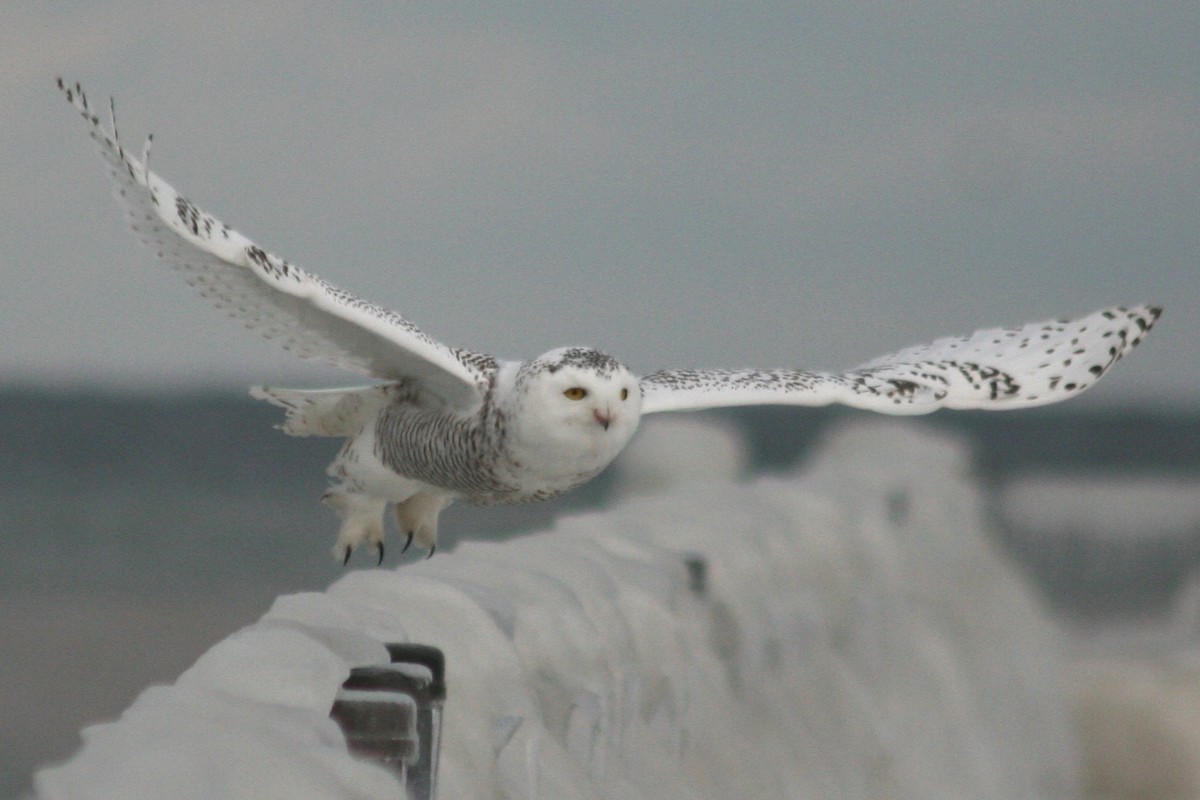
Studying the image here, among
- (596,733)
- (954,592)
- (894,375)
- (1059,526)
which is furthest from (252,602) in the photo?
(596,733)

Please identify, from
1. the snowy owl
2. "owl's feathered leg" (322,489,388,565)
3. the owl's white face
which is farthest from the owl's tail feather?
the owl's white face

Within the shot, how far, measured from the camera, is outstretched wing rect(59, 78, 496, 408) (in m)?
2.43

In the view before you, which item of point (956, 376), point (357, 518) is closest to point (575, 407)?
point (357, 518)

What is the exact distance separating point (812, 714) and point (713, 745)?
93 centimetres

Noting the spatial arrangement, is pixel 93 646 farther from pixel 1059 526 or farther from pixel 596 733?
pixel 596 733

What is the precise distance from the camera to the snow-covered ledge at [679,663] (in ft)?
4.15

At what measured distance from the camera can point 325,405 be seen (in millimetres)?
3348

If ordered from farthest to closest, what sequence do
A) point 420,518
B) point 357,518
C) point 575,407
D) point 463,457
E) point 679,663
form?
point 420,518 → point 357,518 → point 463,457 → point 575,407 → point 679,663

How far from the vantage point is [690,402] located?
3082mm

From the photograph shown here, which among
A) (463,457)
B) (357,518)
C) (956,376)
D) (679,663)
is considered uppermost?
(956,376)

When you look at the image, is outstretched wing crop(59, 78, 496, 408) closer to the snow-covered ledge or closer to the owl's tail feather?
the owl's tail feather

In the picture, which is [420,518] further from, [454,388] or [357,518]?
[454,388]

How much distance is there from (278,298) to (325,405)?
591 mm

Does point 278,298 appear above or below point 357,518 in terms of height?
above
